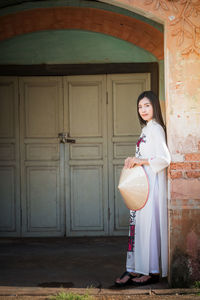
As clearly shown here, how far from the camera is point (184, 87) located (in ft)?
12.9

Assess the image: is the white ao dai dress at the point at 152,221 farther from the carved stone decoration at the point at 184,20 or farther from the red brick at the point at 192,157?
the carved stone decoration at the point at 184,20

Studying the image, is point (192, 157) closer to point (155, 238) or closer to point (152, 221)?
point (152, 221)

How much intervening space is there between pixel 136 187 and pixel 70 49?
10.5 feet

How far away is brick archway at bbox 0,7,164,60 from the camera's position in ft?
18.9

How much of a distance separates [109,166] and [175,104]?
2.70m

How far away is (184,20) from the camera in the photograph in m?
3.91

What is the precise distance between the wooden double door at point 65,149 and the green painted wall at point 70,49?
0.90 feet

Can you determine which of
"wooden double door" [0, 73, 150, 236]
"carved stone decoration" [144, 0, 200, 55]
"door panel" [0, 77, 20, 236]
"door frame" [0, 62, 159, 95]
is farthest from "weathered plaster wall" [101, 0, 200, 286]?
"door panel" [0, 77, 20, 236]

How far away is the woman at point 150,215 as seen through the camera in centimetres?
393

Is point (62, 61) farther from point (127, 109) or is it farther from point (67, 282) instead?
point (67, 282)

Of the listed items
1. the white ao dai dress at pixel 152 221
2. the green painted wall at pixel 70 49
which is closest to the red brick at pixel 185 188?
the white ao dai dress at pixel 152 221

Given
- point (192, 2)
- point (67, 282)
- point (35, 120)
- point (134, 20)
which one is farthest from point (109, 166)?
point (192, 2)

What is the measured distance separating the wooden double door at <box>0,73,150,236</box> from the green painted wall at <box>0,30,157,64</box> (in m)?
0.28

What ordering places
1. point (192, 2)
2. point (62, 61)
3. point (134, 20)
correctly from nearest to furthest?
point (192, 2) → point (134, 20) → point (62, 61)
